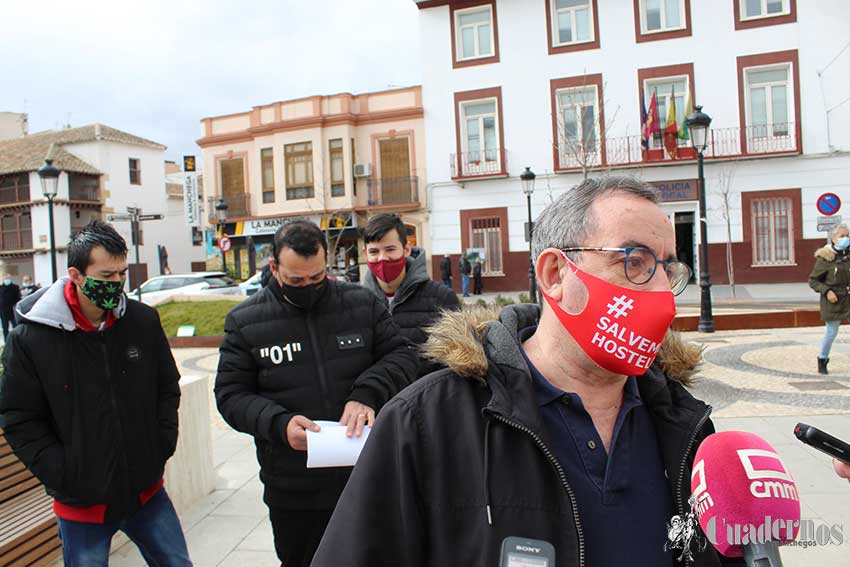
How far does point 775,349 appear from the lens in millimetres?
10852

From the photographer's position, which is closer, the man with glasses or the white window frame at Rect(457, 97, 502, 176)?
the man with glasses

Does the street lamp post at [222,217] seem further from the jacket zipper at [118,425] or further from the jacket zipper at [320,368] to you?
the jacket zipper at [320,368]

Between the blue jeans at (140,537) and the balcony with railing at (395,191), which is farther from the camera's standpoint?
the balcony with railing at (395,191)

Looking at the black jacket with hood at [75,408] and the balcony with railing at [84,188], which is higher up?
the balcony with railing at [84,188]

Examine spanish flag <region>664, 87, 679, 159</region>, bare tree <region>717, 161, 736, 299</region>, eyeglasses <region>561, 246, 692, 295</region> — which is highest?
spanish flag <region>664, 87, 679, 159</region>

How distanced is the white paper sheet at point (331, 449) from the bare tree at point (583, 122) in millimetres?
22703

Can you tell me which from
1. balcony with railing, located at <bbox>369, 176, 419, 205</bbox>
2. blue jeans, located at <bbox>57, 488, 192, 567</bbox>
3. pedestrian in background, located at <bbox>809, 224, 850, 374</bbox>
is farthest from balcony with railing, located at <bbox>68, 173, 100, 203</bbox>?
blue jeans, located at <bbox>57, 488, 192, 567</bbox>

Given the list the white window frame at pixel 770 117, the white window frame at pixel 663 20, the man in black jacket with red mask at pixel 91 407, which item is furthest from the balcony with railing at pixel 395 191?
the man in black jacket with red mask at pixel 91 407

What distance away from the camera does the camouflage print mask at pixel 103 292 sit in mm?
3008

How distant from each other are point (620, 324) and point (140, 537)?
264 centimetres

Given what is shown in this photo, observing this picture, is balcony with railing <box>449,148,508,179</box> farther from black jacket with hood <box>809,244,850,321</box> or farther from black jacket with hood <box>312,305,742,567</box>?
black jacket with hood <box>312,305,742,567</box>

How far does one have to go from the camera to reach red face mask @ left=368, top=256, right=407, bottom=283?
425 centimetres

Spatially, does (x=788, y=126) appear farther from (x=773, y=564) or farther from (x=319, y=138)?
(x=773, y=564)

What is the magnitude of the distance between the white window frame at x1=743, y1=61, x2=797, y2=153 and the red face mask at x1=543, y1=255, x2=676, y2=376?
24.6 metres
